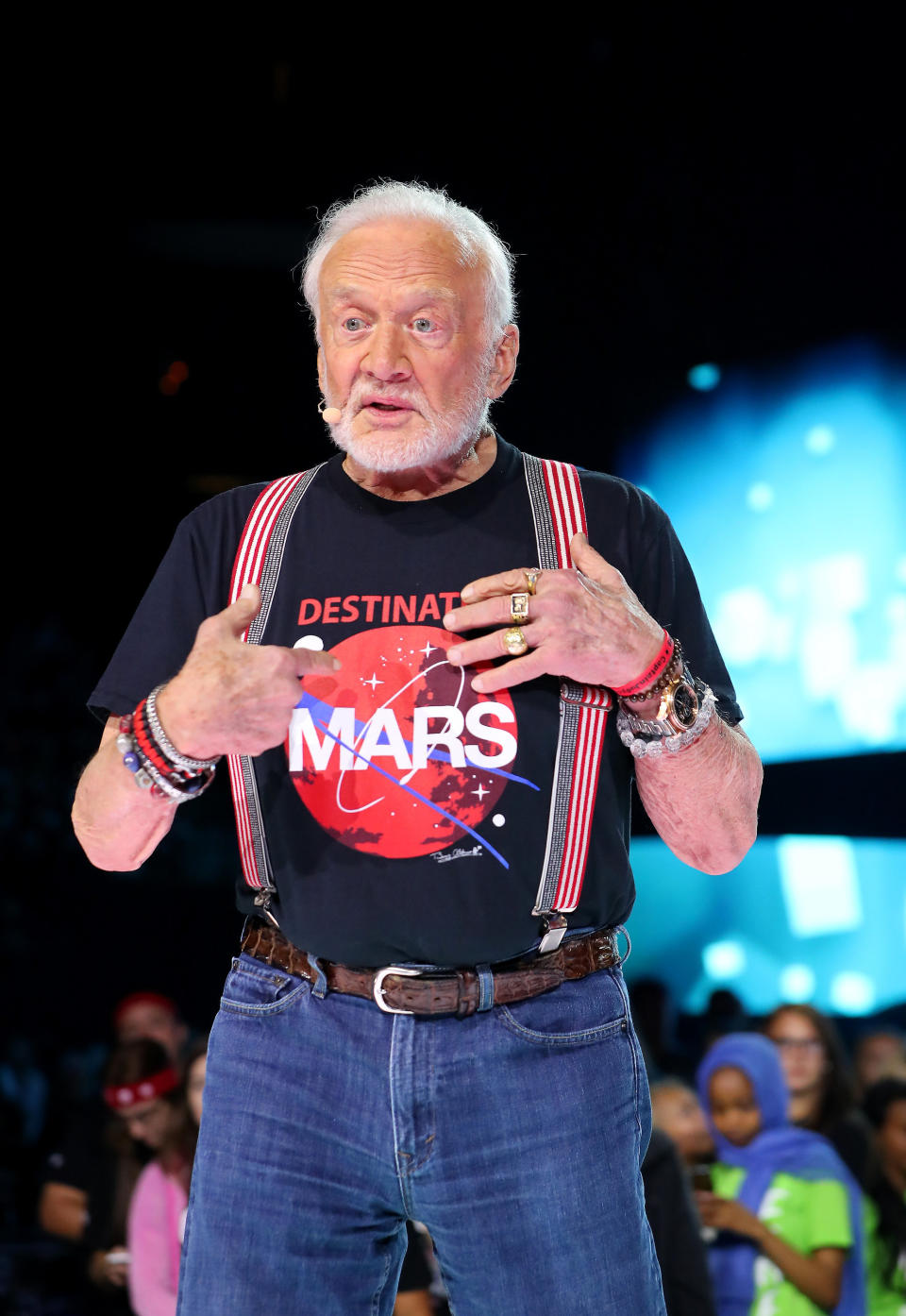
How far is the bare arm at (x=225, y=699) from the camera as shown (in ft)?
4.48

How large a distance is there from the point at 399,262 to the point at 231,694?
1.92 ft

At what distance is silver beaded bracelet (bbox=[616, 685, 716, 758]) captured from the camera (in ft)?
4.81

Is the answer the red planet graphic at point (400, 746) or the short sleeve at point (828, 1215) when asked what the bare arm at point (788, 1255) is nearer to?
the short sleeve at point (828, 1215)

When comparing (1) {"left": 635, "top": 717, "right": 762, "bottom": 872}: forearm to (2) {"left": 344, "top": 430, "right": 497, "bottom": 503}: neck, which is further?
(2) {"left": 344, "top": 430, "right": 497, "bottom": 503}: neck

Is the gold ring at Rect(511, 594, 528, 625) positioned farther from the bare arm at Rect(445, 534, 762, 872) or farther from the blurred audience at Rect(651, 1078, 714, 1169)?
the blurred audience at Rect(651, 1078, 714, 1169)

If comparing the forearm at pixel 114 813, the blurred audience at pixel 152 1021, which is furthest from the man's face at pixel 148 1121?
the forearm at pixel 114 813

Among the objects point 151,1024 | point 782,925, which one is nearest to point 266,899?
Answer: point 151,1024

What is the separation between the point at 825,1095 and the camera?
3531 mm

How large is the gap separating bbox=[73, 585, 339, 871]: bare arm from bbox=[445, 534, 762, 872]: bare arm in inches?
6.7

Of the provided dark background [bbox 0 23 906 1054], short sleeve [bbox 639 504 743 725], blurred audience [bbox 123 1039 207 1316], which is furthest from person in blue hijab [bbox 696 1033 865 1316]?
short sleeve [bbox 639 504 743 725]

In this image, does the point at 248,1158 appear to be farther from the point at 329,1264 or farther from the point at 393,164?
the point at 393,164

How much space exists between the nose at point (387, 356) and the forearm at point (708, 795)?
1.73 feet

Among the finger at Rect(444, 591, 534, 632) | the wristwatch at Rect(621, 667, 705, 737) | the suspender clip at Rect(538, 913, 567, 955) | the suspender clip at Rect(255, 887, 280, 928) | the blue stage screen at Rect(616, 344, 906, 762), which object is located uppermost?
the blue stage screen at Rect(616, 344, 906, 762)
